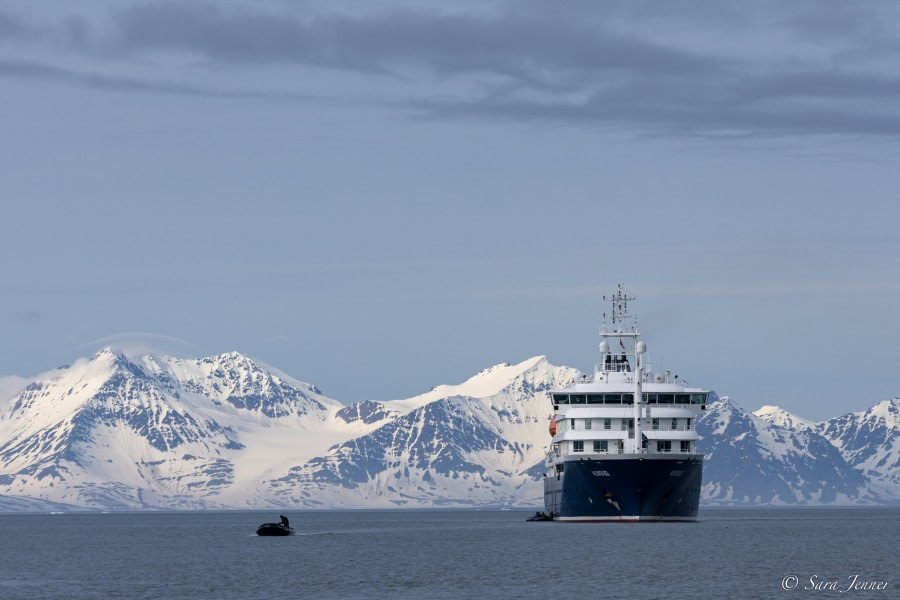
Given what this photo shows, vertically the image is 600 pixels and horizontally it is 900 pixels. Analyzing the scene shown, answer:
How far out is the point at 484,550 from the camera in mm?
161625

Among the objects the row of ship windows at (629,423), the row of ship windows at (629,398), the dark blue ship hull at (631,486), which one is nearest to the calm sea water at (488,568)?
the dark blue ship hull at (631,486)

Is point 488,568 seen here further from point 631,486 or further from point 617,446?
point 617,446

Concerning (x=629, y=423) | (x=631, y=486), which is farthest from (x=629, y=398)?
(x=631, y=486)

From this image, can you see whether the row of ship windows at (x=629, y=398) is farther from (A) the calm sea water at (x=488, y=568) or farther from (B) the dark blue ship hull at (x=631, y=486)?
(A) the calm sea water at (x=488, y=568)

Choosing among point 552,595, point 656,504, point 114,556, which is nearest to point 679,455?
point 656,504

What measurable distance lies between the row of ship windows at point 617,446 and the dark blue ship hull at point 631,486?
1752mm

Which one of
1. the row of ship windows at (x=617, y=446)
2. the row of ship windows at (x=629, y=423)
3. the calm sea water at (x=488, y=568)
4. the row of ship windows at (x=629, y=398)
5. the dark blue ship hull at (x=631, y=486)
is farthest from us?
the row of ship windows at (x=629, y=398)

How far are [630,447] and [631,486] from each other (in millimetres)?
4412

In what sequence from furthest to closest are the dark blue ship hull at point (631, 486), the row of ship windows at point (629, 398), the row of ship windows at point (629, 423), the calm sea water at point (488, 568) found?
the row of ship windows at point (629, 398) → the row of ship windows at point (629, 423) → the dark blue ship hull at point (631, 486) → the calm sea water at point (488, 568)

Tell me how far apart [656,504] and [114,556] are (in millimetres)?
58690

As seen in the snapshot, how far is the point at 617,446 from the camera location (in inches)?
7234

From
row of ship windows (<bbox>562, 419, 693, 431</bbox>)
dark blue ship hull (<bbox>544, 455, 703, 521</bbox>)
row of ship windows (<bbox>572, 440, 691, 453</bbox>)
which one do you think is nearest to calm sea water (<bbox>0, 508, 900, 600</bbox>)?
dark blue ship hull (<bbox>544, 455, 703, 521</bbox>)

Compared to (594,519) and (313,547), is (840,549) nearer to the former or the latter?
(594,519)

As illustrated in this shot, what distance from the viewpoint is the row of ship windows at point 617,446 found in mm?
183788
